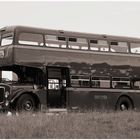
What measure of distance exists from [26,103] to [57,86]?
67.6 inches

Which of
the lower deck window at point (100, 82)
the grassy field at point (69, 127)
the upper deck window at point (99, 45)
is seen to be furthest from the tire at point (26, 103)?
the upper deck window at point (99, 45)

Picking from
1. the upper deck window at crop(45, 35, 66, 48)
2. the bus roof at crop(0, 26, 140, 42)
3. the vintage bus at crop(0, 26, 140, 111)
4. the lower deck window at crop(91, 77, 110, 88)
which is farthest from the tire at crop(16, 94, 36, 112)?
the lower deck window at crop(91, 77, 110, 88)

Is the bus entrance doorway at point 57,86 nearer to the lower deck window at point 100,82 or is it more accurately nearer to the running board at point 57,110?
the running board at point 57,110

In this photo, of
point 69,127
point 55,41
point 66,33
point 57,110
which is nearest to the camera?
point 69,127

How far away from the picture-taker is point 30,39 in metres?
18.2

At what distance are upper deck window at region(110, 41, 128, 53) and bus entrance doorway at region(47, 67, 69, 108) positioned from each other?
259 cm

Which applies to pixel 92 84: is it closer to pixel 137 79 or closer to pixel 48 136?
pixel 137 79

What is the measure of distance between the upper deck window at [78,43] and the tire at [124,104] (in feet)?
9.79

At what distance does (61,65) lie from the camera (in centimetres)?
1930

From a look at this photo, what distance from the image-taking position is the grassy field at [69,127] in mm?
11281

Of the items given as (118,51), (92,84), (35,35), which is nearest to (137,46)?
(118,51)

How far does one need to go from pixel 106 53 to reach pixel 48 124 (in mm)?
8112

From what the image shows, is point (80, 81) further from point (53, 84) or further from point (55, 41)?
point (55, 41)

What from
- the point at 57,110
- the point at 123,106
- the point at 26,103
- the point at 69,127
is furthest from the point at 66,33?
the point at 69,127
